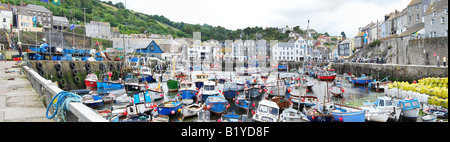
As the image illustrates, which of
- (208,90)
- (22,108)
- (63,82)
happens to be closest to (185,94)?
(208,90)

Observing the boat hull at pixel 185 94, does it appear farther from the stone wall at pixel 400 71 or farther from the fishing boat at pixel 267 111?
the stone wall at pixel 400 71

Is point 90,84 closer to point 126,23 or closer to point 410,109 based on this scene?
point 410,109

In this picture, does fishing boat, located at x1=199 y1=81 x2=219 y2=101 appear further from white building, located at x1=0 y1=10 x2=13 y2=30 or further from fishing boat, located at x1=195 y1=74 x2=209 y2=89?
white building, located at x1=0 y1=10 x2=13 y2=30

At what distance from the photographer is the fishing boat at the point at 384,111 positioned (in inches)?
572

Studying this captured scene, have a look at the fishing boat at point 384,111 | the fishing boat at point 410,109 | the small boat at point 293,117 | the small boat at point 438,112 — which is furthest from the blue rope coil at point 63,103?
the small boat at point 438,112

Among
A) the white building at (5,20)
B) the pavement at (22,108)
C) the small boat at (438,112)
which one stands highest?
the white building at (5,20)

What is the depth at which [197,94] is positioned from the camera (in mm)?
24141

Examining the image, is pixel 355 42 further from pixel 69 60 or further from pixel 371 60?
pixel 69 60

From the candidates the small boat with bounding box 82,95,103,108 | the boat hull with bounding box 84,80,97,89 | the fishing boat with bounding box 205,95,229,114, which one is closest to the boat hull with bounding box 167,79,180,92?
the boat hull with bounding box 84,80,97,89

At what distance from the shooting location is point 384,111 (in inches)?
589

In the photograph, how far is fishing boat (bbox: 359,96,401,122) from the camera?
1454 cm

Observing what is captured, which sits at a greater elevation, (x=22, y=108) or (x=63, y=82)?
(x=22, y=108)
